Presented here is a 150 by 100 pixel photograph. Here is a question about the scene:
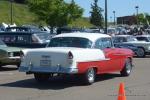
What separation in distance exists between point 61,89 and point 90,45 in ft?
7.20

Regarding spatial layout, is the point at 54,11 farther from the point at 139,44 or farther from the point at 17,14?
the point at 17,14

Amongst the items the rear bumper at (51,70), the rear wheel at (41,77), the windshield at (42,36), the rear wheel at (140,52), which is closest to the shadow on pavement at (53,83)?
the rear wheel at (41,77)

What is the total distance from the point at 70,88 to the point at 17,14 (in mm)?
78986

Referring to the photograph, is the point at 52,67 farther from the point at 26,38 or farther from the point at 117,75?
the point at 26,38

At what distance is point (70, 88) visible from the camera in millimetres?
14844

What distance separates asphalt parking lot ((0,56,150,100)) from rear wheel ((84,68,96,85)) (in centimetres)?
17

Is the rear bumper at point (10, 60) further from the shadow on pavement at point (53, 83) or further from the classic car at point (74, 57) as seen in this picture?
the classic car at point (74, 57)

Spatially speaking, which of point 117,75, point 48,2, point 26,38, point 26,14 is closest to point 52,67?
point 117,75

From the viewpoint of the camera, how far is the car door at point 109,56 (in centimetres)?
1656

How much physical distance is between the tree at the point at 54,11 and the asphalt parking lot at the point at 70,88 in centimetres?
3804

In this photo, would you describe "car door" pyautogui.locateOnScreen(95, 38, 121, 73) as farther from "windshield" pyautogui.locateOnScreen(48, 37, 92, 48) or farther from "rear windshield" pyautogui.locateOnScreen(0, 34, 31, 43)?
"rear windshield" pyautogui.locateOnScreen(0, 34, 31, 43)

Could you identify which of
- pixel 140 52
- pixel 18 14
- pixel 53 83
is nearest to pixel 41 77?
pixel 53 83

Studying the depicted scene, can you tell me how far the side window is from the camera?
16531mm

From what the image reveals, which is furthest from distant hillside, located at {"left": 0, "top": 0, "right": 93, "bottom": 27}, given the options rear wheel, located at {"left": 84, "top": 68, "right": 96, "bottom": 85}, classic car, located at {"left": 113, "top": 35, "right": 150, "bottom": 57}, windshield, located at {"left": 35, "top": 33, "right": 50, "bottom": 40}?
rear wheel, located at {"left": 84, "top": 68, "right": 96, "bottom": 85}
